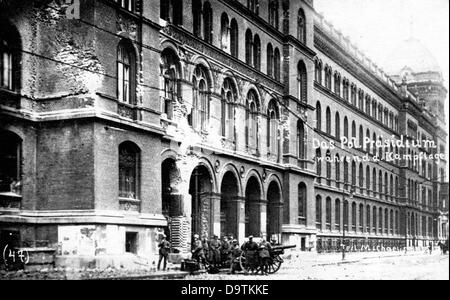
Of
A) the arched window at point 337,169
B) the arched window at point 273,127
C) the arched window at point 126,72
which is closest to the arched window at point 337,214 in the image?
the arched window at point 337,169

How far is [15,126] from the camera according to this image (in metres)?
21.2

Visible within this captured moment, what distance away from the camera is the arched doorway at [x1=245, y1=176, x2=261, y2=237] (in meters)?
34.7

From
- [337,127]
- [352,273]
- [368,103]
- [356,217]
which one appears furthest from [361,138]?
[352,273]

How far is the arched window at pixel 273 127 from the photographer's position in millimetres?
36031

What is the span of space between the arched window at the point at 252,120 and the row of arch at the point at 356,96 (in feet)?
38.9

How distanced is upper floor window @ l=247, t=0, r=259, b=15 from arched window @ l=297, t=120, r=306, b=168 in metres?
7.85

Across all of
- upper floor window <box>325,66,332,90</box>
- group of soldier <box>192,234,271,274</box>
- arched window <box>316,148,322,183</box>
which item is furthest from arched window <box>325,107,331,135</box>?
group of soldier <box>192,234,271,274</box>

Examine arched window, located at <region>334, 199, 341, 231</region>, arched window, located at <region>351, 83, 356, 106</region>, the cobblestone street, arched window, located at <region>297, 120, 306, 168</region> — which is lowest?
the cobblestone street

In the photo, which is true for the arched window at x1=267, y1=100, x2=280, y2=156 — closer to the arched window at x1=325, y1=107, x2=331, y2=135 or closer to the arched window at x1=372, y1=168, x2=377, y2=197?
the arched window at x1=325, y1=107, x2=331, y2=135

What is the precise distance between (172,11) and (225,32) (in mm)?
4831
